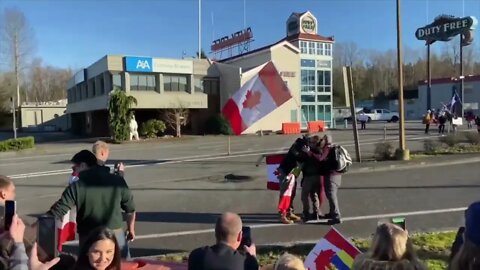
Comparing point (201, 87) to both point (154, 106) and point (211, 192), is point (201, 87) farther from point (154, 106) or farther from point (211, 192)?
point (211, 192)

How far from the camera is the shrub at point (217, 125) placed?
1654 inches

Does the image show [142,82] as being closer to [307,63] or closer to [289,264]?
[307,63]

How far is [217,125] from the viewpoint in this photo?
140 feet

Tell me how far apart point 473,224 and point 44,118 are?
78.1 metres

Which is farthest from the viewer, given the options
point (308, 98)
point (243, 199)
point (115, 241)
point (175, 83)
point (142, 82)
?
point (308, 98)

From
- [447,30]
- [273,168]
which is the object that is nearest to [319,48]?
[447,30]

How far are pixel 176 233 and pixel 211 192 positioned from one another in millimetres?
4314

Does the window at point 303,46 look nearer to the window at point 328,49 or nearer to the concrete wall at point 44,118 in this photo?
the window at point 328,49

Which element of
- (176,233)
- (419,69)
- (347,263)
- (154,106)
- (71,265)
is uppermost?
(419,69)

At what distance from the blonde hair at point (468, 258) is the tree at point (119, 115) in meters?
35.4

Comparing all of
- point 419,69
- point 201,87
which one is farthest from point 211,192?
point 419,69

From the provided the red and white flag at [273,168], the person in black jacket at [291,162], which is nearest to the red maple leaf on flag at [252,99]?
the red and white flag at [273,168]

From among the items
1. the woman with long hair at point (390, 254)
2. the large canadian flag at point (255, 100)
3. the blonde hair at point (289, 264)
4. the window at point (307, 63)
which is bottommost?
the blonde hair at point (289, 264)

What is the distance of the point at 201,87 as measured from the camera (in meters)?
44.9
